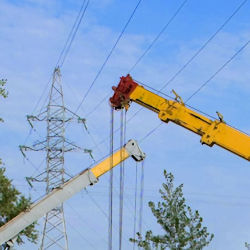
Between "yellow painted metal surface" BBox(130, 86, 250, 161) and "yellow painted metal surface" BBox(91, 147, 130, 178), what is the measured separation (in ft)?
18.7

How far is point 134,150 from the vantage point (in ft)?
93.0

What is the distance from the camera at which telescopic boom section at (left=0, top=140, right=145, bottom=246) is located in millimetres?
27156

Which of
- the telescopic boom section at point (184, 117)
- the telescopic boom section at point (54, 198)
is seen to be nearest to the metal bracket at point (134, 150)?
the telescopic boom section at point (54, 198)

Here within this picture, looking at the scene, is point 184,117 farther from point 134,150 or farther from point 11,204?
point 11,204

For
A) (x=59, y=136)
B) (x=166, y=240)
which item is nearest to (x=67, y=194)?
(x=166, y=240)

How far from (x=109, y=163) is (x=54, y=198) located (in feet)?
8.73

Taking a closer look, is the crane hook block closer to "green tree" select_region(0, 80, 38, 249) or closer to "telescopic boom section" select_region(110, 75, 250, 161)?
→ "telescopic boom section" select_region(110, 75, 250, 161)

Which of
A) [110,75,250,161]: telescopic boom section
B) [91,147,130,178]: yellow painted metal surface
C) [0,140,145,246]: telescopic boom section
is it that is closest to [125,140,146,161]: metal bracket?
[91,147,130,178]: yellow painted metal surface

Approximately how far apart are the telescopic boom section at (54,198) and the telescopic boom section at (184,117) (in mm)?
5361

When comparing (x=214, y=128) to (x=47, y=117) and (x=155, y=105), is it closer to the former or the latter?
(x=155, y=105)

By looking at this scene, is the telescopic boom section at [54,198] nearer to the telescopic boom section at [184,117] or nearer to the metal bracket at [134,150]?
the metal bracket at [134,150]

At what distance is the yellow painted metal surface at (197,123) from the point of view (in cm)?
2031

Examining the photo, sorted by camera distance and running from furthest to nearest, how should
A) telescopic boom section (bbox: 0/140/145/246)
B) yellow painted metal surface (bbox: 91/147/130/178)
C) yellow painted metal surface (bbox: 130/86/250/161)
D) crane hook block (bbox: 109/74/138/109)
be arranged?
yellow painted metal surface (bbox: 91/147/130/178) < telescopic boom section (bbox: 0/140/145/246) < crane hook block (bbox: 109/74/138/109) < yellow painted metal surface (bbox: 130/86/250/161)

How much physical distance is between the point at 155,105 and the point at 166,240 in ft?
39.1
